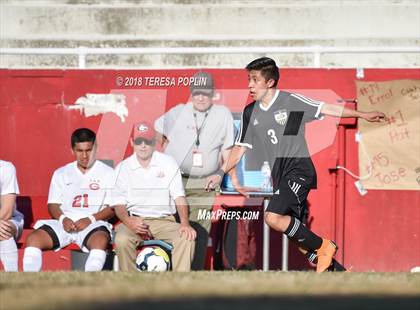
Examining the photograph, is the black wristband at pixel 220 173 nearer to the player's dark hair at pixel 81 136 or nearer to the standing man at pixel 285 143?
the standing man at pixel 285 143

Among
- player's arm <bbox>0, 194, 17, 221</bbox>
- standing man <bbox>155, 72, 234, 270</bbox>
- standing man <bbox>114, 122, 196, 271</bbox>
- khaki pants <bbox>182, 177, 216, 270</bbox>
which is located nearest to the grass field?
standing man <bbox>114, 122, 196, 271</bbox>

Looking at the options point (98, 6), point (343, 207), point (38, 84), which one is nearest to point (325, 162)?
point (343, 207)

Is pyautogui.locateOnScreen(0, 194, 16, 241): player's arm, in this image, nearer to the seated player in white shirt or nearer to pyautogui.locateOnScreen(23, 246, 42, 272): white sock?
the seated player in white shirt

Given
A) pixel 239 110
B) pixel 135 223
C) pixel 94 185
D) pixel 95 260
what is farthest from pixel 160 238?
pixel 239 110

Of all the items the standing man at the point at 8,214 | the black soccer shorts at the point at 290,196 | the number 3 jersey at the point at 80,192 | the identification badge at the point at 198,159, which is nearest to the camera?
the black soccer shorts at the point at 290,196

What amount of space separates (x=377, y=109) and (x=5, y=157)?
4.36m

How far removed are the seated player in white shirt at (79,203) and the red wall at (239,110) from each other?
1.35 feet

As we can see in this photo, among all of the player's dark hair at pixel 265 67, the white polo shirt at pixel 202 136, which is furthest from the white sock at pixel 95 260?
the player's dark hair at pixel 265 67

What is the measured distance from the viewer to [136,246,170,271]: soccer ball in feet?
34.7

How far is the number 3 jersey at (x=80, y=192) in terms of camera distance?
456 inches

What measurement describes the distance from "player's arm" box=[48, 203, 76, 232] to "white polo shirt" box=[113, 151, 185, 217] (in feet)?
1.73

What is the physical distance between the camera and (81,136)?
11.6 metres

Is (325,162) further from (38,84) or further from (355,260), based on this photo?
(38,84)

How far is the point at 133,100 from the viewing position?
12203mm
